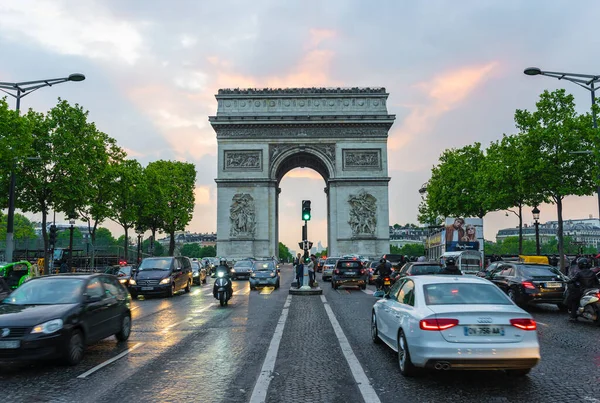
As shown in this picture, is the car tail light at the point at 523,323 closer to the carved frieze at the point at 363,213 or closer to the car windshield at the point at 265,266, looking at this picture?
the car windshield at the point at 265,266

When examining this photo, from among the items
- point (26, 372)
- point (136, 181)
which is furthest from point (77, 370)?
point (136, 181)

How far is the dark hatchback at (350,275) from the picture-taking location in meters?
28.3

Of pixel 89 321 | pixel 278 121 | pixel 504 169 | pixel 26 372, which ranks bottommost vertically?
pixel 26 372

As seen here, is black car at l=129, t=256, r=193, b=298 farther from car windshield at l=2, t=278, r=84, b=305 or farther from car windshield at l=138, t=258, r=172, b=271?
car windshield at l=2, t=278, r=84, b=305

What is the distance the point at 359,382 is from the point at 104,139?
38.6 m

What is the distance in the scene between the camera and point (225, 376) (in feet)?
25.6

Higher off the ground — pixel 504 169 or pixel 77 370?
pixel 504 169

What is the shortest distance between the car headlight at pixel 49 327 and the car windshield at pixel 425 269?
46.2ft

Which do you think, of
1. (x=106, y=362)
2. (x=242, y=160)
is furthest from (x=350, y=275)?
(x=242, y=160)

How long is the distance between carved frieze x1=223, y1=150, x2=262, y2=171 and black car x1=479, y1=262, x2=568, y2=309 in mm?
40533

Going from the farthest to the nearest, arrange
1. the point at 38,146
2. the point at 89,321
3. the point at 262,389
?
the point at 38,146 → the point at 89,321 → the point at 262,389

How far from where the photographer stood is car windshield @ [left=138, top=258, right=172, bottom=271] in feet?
81.0

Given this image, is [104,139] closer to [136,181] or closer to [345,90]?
[136,181]

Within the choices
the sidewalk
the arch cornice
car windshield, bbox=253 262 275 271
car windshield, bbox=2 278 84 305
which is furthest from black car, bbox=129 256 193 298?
the arch cornice
